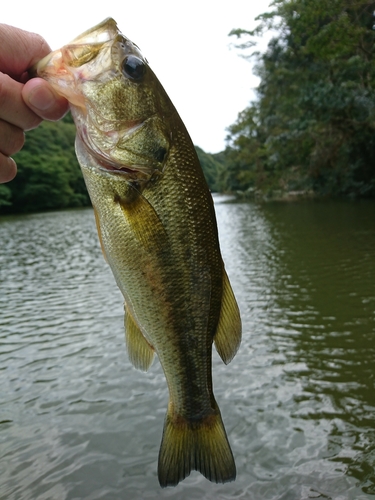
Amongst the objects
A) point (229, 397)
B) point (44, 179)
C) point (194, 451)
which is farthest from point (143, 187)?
point (44, 179)

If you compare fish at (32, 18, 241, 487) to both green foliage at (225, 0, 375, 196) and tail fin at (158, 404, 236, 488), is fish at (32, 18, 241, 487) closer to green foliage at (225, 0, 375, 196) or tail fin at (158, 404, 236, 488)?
tail fin at (158, 404, 236, 488)

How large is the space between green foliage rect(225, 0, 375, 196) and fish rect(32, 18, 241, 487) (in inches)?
717

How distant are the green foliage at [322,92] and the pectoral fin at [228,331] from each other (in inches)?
720

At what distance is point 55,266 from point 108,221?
16.8 m

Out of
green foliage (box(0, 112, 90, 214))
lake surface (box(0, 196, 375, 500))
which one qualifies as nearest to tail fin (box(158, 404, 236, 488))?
lake surface (box(0, 196, 375, 500))

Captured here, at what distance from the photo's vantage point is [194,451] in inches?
90.6

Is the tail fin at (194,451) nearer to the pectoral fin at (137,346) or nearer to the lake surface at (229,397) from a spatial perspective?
the pectoral fin at (137,346)

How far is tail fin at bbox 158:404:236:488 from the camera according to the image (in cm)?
A: 224

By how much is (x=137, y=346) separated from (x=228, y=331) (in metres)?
0.45

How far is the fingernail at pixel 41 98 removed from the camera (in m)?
1.88

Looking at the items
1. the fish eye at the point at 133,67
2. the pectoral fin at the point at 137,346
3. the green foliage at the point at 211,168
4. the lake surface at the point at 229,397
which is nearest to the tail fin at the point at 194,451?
the pectoral fin at the point at 137,346

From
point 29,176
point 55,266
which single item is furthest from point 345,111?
point 29,176

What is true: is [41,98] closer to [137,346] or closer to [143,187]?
[143,187]

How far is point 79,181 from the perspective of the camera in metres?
80.9
